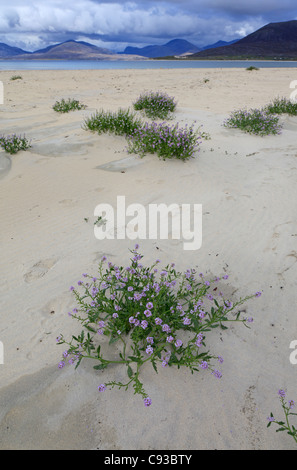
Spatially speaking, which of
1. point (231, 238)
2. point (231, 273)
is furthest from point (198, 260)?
point (231, 238)

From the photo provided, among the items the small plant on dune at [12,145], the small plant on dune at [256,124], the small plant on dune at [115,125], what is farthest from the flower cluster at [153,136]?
the small plant on dune at [12,145]

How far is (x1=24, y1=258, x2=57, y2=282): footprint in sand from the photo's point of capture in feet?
10.7

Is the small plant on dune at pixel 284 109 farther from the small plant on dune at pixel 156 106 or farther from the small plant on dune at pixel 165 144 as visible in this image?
the small plant on dune at pixel 165 144

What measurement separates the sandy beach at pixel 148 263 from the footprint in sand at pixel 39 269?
0.02m

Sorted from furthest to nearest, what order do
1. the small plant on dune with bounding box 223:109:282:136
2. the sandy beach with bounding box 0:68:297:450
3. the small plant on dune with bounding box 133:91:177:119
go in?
the small plant on dune with bounding box 133:91:177:119 < the small plant on dune with bounding box 223:109:282:136 < the sandy beach with bounding box 0:68:297:450

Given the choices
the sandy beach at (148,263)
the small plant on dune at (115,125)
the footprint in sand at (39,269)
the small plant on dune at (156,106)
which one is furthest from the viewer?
the small plant on dune at (156,106)

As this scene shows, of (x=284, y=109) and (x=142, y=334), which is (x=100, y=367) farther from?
(x=284, y=109)

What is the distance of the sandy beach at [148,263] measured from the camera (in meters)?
1.95

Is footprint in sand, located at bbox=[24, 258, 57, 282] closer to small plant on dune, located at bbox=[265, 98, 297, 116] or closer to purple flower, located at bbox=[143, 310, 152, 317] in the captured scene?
purple flower, located at bbox=[143, 310, 152, 317]

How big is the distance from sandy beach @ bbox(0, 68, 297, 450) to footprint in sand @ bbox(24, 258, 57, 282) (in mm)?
18

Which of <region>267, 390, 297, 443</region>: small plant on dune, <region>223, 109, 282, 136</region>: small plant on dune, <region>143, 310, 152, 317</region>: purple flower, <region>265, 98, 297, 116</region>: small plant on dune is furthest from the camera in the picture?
<region>265, 98, 297, 116</region>: small plant on dune

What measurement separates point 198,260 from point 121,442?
6.98 feet

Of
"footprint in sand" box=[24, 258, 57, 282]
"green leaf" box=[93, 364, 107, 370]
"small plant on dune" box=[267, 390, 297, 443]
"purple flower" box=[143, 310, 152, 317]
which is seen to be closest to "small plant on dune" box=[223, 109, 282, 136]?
"footprint in sand" box=[24, 258, 57, 282]

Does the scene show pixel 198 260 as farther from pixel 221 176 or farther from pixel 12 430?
pixel 221 176
